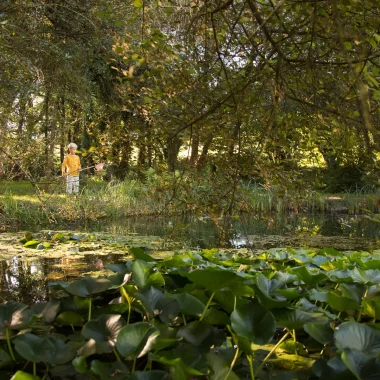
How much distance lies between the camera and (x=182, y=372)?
94 cm

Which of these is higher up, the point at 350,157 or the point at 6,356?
the point at 350,157

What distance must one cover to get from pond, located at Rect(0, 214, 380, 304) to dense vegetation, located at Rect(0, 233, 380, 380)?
32 cm

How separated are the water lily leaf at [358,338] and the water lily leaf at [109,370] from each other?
49 cm

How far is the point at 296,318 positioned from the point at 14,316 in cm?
77

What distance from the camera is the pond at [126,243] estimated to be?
8.89 feet

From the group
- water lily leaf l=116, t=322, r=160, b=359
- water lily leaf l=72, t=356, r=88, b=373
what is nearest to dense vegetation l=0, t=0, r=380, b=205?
water lily leaf l=116, t=322, r=160, b=359

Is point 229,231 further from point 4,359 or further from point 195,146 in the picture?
point 4,359

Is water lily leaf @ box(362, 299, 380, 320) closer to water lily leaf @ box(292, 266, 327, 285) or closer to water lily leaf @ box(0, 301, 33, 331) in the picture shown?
water lily leaf @ box(292, 266, 327, 285)

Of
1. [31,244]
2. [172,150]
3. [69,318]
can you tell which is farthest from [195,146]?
[31,244]

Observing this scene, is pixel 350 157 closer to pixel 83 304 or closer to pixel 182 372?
pixel 83 304

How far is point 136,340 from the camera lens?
3.42 feet

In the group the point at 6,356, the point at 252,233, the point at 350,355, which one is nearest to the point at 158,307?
the point at 6,356

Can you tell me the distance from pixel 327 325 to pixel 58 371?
2.39 feet

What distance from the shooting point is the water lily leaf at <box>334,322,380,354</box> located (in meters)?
1.04
